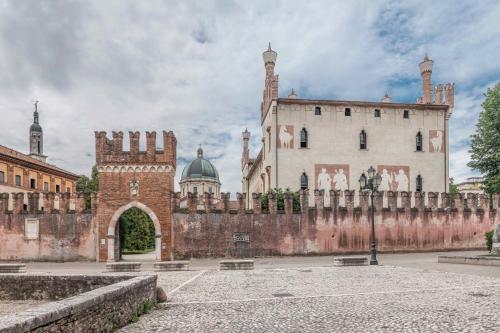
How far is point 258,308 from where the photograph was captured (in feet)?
30.3

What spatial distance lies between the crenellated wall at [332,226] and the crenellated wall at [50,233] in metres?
5.16

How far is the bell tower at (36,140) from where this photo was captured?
2569 inches

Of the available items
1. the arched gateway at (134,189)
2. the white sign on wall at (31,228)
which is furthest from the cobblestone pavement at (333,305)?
the white sign on wall at (31,228)

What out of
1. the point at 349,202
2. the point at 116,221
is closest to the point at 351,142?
the point at 349,202

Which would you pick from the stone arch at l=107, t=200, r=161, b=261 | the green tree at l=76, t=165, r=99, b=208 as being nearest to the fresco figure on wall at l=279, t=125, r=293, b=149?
the stone arch at l=107, t=200, r=161, b=261

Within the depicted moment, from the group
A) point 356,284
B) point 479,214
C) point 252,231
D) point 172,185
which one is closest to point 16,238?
point 172,185

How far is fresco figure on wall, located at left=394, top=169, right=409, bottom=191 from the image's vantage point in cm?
3650

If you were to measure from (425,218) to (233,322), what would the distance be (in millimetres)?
24711

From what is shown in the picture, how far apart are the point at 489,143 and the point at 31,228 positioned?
31815 mm

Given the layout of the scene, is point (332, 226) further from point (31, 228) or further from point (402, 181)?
point (31, 228)

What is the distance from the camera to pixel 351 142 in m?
36.3

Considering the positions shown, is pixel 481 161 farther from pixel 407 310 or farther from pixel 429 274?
pixel 407 310

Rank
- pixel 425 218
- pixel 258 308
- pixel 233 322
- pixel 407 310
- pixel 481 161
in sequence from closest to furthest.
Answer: pixel 233 322 → pixel 407 310 → pixel 258 308 → pixel 425 218 → pixel 481 161

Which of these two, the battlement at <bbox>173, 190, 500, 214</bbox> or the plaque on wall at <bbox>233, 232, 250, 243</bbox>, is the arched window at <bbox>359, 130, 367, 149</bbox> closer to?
the battlement at <bbox>173, 190, 500, 214</bbox>
